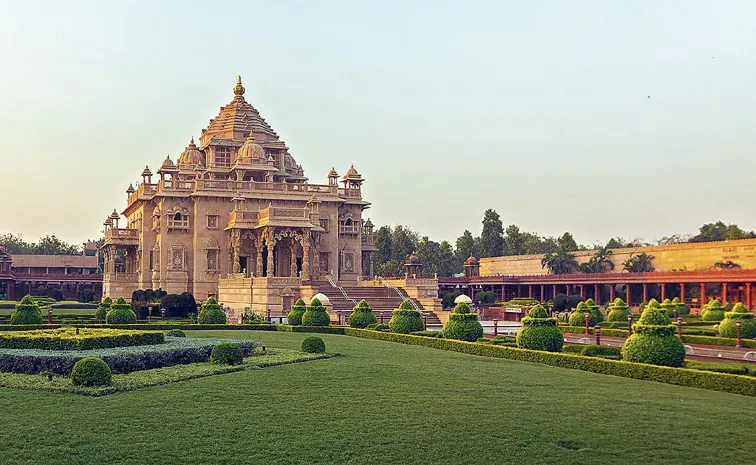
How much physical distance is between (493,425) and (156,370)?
26.2 feet

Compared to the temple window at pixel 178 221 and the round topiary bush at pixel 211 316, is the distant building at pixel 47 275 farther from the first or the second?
the round topiary bush at pixel 211 316

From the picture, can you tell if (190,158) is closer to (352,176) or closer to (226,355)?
(352,176)

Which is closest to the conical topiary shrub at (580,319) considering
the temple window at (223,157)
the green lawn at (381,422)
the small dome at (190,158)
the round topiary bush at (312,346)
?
the round topiary bush at (312,346)

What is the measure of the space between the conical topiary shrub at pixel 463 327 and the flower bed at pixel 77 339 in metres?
9.17

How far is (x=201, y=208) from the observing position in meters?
47.4

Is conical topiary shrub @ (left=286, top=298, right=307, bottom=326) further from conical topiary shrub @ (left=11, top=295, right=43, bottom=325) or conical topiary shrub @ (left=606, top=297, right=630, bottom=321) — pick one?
conical topiary shrub @ (left=606, top=297, right=630, bottom=321)

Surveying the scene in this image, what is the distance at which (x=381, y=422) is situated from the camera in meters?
12.0

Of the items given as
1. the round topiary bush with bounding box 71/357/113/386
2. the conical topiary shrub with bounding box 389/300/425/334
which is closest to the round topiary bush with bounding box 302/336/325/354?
the round topiary bush with bounding box 71/357/113/386

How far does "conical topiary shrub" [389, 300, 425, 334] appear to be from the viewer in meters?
27.7

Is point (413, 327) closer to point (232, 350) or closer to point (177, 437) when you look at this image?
point (232, 350)

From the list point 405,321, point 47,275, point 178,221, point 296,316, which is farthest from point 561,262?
point 405,321

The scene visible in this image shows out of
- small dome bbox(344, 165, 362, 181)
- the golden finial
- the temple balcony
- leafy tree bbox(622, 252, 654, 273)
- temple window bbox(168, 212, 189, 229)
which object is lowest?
leafy tree bbox(622, 252, 654, 273)

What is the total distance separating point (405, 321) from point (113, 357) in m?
13.0

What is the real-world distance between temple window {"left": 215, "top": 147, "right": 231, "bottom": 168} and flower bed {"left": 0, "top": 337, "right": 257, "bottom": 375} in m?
34.4
